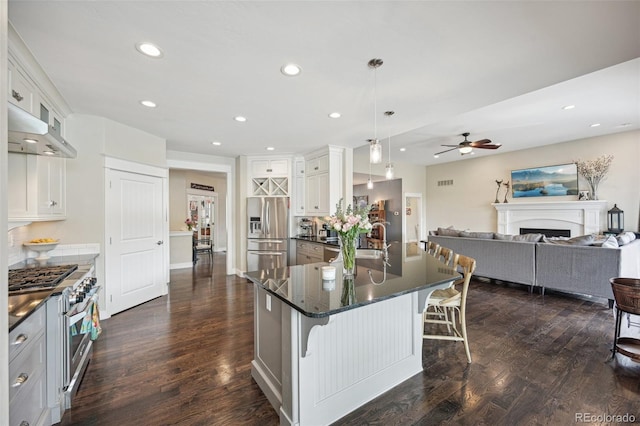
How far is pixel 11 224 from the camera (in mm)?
2340

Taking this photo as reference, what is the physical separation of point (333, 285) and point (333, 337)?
34 cm

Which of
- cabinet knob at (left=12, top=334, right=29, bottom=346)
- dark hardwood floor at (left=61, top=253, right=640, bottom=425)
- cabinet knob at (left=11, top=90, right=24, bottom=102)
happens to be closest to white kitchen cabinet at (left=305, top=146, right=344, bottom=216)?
dark hardwood floor at (left=61, top=253, right=640, bottom=425)

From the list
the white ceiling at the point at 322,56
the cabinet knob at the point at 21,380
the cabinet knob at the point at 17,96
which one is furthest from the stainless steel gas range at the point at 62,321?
the white ceiling at the point at 322,56

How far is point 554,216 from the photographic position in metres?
6.52

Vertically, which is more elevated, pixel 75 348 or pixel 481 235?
pixel 481 235

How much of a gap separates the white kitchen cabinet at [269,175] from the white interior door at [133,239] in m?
1.84

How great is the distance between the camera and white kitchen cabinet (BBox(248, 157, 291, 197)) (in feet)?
18.4

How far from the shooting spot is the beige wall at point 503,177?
5512 millimetres

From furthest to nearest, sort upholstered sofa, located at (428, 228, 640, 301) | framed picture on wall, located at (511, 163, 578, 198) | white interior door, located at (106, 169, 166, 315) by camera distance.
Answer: framed picture on wall, located at (511, 163, 578, 198)
upholstered sofa, located at (428, 228, 640, 301)
white interior door, located at (106, 169, 166, 315)

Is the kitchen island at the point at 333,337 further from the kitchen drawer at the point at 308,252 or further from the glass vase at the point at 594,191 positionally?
the glass vase at the point at 594,191

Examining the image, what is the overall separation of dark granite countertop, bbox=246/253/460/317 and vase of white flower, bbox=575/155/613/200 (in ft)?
20.5

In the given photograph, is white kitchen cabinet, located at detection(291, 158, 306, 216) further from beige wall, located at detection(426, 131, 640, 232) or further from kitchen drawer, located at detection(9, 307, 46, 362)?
beige wall, located at detection(426, 131, 640, 232)

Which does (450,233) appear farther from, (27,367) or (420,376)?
(27,367)

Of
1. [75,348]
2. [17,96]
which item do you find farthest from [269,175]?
[75,348]
